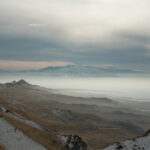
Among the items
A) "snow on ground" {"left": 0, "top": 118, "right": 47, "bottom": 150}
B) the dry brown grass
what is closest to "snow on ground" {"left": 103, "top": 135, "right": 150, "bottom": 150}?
the dry brown grass

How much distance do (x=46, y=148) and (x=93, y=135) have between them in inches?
3654

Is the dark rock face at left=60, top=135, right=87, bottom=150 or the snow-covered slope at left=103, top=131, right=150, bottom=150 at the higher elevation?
the snow-covered slope at left=103, top=131, right=150, bottom=150

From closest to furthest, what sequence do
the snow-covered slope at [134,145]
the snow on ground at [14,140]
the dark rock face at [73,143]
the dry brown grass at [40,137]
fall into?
the snow on ground at [14,140]
the snow-covered slope at [134,145]
the dry brown grass at [40,137]
the dark rock face at [73,143]

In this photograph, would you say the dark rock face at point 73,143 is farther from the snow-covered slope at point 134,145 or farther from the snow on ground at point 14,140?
the snow-covered slope at point 134,145

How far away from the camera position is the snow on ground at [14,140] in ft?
224

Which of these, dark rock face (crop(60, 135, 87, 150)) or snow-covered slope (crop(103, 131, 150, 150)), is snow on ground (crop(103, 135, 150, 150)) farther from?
dark rock face (crop(60, 135, 87, 150))

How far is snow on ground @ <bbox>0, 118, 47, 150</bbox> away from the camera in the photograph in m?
68.1

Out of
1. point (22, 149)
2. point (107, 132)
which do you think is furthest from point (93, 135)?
point (22, 149)

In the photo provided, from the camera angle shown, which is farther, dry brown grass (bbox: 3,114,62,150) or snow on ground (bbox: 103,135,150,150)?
dry brown grass (bbox: 3,114,62,150)

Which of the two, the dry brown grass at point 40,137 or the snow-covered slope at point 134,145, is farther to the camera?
the dry brown grass at point 40,137

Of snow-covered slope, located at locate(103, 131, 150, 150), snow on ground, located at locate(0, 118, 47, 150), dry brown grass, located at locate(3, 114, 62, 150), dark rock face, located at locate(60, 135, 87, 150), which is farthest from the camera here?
dark rock face, located at locate(60, 135, 87, 150)

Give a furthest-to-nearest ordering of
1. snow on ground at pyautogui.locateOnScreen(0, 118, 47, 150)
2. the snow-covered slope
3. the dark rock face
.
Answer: the dark rock face → the snow-covered slope → snow on ground at pyautogui.locateOnScreen(0, 118, 47, 150)

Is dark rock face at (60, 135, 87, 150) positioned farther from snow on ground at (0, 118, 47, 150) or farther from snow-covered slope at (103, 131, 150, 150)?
snow-covered slope at (103, 131, 150, 150)

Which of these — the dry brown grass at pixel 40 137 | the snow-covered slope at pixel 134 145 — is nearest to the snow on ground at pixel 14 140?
the dry brown grass at pixel 40 137
